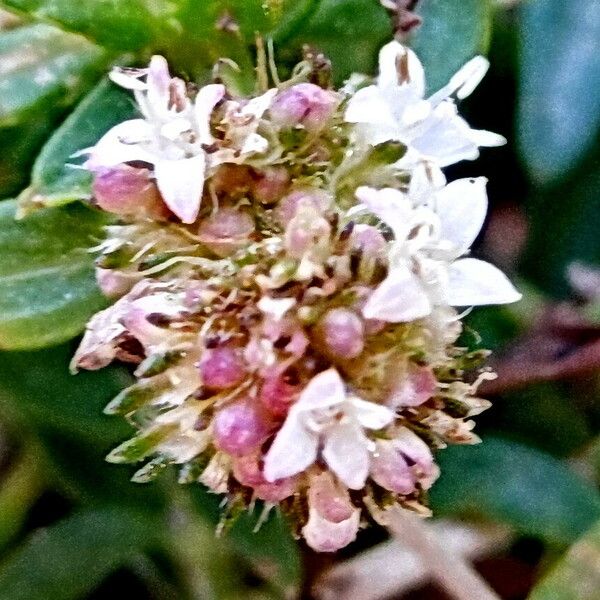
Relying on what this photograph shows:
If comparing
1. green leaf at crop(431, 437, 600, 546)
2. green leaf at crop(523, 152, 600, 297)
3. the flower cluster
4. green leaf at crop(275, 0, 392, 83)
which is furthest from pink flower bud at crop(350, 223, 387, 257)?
green leaf at crop(523, 152, 600, 297)

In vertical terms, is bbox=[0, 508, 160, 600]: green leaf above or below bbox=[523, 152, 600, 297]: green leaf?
below

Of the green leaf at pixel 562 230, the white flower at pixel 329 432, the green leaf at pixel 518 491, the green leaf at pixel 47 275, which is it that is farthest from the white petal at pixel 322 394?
the green leaf at pixel 562 230

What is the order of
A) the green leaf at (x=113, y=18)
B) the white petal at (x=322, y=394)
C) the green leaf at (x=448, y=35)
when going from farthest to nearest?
the green leaf at (x=448, y=35) → the green leaf at (x=113, y=18) → the white petal at (x=322, y=394)

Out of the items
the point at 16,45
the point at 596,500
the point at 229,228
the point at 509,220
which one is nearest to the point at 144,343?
the point at 229,228

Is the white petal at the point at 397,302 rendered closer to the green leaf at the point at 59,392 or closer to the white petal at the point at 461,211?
the white petal at the point at 461,211

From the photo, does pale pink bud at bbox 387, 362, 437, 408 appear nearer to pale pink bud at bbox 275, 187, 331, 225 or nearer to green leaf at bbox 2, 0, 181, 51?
pale pink bud at bbox 275, 187, 331, 225

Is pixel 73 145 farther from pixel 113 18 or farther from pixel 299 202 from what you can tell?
pixel 299 202

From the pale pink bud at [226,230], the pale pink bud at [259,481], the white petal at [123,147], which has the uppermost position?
the white petal at [123,147]

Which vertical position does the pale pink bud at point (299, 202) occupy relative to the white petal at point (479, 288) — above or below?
above
